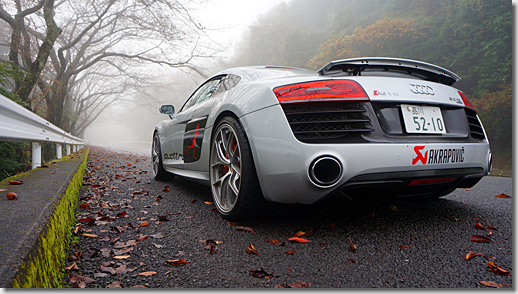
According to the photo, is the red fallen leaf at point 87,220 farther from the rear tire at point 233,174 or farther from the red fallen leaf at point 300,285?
the red fallen leaf at point 300,285

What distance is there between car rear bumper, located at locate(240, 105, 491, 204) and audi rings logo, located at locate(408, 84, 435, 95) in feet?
1.24

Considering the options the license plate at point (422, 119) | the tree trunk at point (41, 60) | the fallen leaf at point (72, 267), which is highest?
the tree trunk at point (41, 60)

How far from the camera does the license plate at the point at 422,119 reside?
6.97ft

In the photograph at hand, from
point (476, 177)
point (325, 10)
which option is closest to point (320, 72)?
point (476, 177)

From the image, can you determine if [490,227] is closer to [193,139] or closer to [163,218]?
[163,218]

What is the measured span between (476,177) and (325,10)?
140 ft

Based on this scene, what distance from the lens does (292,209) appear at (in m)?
2.80

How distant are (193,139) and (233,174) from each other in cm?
107

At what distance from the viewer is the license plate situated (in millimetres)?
2125

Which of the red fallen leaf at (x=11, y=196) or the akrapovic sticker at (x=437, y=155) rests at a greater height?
the akrapovic sticker at (x=437, y=155)

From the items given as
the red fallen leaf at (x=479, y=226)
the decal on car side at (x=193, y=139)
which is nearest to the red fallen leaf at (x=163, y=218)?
the decal on car side at (x=193, y=139)

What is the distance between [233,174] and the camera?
2557 mm

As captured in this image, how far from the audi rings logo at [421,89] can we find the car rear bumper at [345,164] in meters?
0.38

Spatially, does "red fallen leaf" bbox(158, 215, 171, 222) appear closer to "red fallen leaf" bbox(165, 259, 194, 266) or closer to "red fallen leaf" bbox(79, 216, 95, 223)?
"red fallen leaf" bbox(79, 216, 95, 223)
